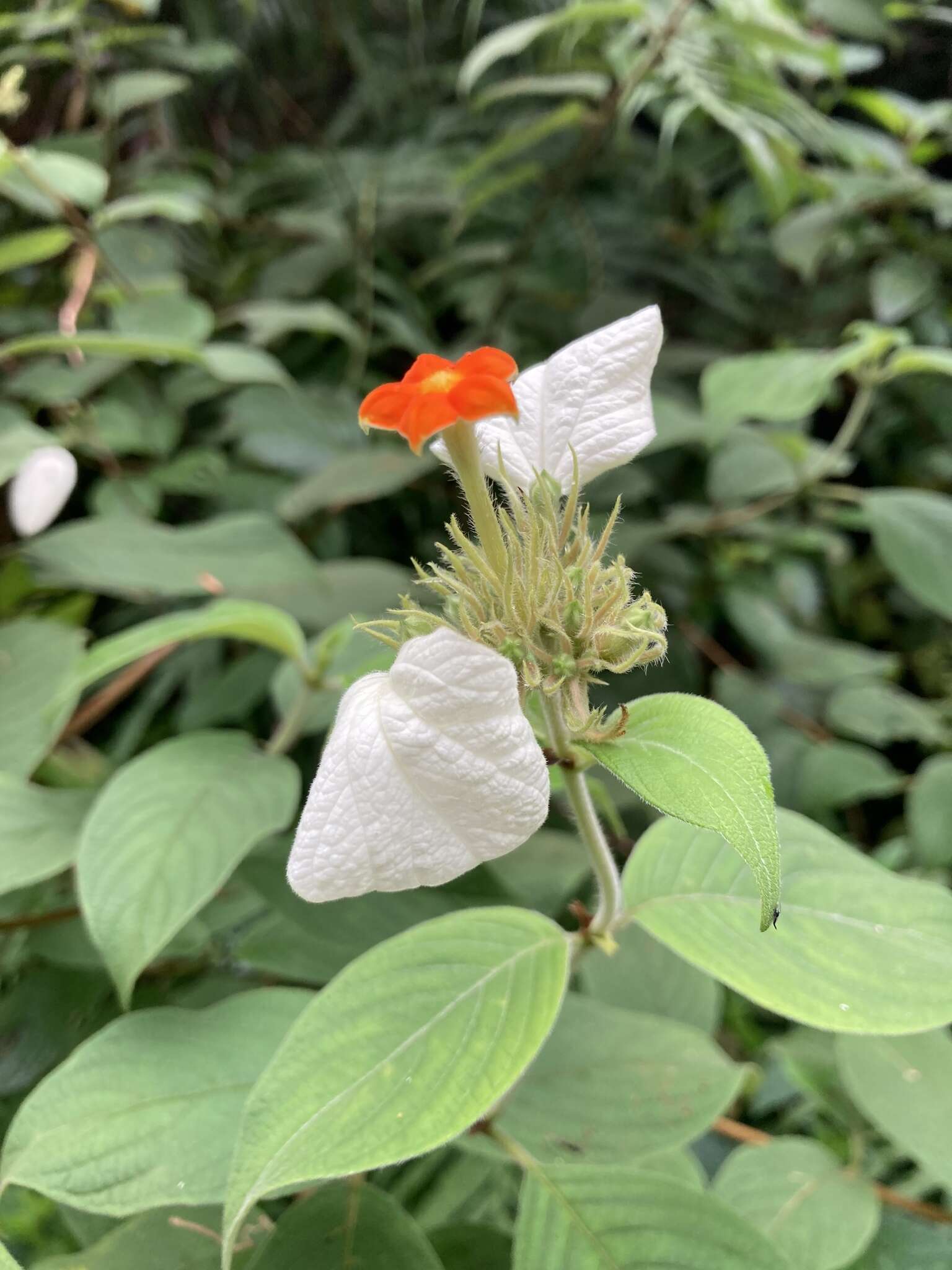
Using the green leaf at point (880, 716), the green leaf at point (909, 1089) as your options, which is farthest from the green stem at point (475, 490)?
the green leaf at point (880, 716)

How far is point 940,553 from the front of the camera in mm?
763

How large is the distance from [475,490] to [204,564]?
0.45 m


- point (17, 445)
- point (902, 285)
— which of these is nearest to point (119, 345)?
point (17, 445)

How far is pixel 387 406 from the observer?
312 millimetres

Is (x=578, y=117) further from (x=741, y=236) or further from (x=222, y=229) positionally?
(x=222, y=229)

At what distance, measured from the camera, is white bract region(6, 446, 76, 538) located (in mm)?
712

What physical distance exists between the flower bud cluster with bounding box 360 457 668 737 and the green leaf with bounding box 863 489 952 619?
554 millimetres

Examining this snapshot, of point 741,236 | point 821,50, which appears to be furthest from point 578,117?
point 741,236

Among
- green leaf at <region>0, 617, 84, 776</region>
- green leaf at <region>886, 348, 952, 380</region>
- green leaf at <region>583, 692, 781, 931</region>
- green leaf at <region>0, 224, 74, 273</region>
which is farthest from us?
green leaf at <region>0, 224, 74, 273</region>

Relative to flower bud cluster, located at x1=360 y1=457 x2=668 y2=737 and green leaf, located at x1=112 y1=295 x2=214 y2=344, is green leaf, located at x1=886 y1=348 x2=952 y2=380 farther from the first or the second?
green leaf, located at x1=112 y1=295 x2=214 y2=344

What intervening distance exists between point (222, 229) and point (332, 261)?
0.26 meters

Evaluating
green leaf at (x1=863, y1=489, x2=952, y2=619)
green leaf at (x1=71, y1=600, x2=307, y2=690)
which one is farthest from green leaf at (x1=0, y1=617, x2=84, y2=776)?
green leaf at (x1=863, y1=489, x2=952, y2=619)

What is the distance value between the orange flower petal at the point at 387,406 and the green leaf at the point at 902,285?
928 millimetres

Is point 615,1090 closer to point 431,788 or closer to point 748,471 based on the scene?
point 431,788
